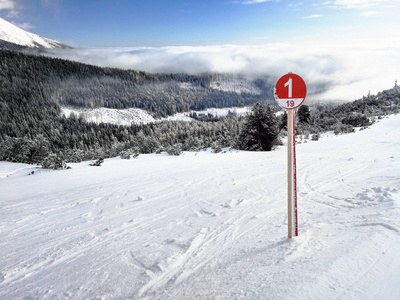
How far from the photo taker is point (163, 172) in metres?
10.4

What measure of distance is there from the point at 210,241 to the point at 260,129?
55.3 ft

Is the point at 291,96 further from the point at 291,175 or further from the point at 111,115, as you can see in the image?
the point at 111,115

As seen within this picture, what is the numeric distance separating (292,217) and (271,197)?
248cm

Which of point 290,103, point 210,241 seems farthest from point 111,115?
point 290,103

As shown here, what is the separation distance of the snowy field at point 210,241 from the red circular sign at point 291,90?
6.62ft

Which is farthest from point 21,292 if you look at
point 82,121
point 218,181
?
point 82,121

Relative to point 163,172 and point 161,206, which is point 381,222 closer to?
point 161,206

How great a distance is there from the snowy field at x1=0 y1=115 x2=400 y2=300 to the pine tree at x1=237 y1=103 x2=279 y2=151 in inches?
454

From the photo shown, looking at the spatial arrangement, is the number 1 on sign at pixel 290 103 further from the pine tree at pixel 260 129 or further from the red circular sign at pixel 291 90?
the pine tree at pixel 260 129

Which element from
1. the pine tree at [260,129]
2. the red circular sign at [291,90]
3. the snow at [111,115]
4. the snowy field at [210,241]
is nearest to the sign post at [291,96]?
the red circular sign at [291,90]

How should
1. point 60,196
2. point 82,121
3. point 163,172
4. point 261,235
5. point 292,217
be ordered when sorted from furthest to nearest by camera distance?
point 82,121, point 163,172, point 60,196, point 261,235, point 292,217

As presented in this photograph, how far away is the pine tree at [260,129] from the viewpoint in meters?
19.3

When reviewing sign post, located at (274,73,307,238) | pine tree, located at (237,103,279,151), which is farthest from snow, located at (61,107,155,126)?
sign post, located at (274,73,307,238)

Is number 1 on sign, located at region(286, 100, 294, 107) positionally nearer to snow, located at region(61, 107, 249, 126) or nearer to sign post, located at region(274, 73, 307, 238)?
sign post, located at region(274, 73, 307, 238)
